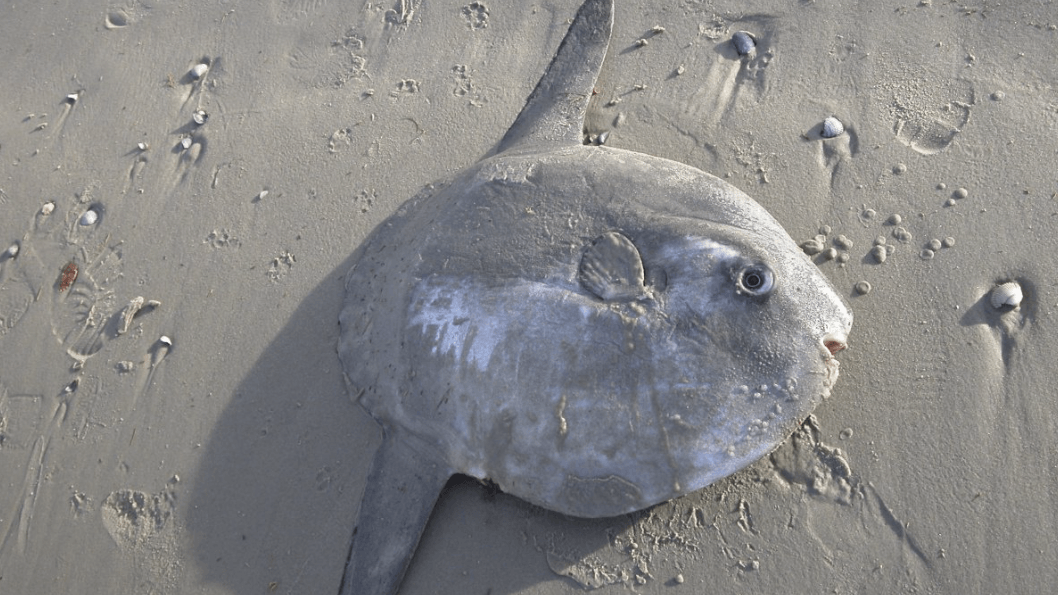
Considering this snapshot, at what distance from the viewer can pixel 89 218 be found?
4.80 meters

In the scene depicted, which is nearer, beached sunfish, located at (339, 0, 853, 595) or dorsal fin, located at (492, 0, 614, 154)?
beached sunfish, located at (339, 0, 853, 595)

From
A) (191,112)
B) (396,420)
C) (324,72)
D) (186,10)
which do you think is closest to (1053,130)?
(396,420)

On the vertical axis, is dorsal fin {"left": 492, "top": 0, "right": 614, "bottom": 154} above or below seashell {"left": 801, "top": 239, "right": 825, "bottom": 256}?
above

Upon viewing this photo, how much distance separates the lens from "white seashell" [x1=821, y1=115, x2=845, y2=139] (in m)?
4.23

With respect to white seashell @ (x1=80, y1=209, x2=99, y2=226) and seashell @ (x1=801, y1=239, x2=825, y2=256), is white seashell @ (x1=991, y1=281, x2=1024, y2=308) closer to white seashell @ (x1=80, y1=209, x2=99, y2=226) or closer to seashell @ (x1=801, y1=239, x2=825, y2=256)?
seashell @ (x1=801, y1=239, x2=825, y2=256)

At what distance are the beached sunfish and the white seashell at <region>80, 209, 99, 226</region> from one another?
8.68 feet

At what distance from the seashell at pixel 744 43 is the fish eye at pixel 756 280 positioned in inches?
92.1

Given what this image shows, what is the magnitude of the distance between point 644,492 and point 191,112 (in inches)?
177

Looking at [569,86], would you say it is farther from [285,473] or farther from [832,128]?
[285,473]

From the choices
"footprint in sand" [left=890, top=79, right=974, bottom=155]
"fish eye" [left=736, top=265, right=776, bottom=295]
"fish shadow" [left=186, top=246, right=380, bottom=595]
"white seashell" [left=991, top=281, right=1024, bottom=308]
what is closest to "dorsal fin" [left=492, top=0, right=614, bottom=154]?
"fish eye" [left=736, top=265, right=776, bottom=295]

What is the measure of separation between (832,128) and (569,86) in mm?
1777

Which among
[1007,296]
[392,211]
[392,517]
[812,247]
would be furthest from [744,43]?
[392,517]

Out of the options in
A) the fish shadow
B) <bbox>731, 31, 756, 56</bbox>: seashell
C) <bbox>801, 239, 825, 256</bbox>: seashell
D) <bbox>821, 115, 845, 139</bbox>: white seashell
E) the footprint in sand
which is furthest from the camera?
<bbox>731, 31, 756, 56</bbox>: seashell

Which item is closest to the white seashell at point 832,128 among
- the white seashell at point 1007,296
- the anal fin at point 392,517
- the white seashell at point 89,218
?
the white seashell at point 1007,296
